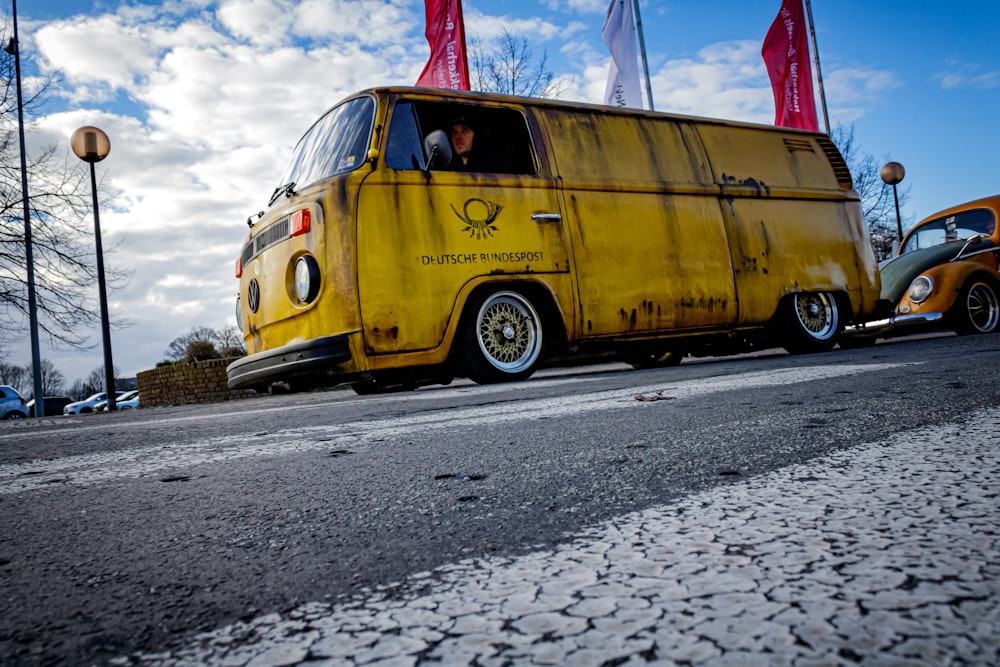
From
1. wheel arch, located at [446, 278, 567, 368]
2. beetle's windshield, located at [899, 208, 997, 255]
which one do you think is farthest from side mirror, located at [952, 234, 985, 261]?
wheel arch, located at [446, 278, 567, 368]

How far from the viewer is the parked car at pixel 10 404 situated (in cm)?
2722

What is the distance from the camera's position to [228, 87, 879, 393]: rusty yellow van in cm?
507

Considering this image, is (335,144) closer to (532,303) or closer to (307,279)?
(307,279)

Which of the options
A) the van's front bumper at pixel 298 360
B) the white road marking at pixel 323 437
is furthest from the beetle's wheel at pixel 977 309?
the van's front bumper at pixel 298 360

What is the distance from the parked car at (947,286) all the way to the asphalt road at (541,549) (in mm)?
8003

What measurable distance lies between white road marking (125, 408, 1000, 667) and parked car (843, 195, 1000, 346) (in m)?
8.53

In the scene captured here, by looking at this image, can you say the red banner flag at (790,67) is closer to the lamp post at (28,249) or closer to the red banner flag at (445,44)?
the red banner flag at (445,44)

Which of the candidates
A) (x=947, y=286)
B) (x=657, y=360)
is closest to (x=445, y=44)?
(x=657, y=360)

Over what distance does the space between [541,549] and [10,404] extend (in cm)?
3246

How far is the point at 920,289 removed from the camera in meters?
9.30

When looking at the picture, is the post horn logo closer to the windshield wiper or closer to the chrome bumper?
the windshield wiper

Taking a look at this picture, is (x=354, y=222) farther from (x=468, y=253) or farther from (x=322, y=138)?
(x=322, y=138)

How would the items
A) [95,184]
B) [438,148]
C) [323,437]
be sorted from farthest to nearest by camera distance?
[95,184] < [438,148] < [323,437]

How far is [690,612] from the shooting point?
0.68 m
